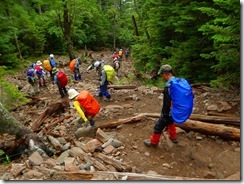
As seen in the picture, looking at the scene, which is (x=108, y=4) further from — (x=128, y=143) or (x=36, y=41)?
(x=128, y=143)

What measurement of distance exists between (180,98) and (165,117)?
2.37 feet

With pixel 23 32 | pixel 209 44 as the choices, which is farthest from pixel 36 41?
pixel 209 44

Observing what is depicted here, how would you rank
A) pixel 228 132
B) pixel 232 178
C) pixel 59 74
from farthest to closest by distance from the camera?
pixel 59 74 → pixel 228 132 → pixel 232 178

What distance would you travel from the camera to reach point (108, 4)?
2448 inches

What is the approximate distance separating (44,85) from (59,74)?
17.6 ft

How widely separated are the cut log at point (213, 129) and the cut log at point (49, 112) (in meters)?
5.63

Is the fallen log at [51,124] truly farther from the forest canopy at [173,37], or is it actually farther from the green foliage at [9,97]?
the forest canopy at [173,37]

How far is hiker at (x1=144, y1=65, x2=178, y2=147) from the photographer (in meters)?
6.29

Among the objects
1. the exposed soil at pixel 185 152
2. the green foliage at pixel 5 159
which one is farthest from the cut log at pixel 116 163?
the green foliage at pixel 5 159

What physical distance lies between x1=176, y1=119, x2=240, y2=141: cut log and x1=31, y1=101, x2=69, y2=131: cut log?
222 inches

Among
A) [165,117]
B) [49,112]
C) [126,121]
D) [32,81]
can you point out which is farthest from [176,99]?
[32,81]

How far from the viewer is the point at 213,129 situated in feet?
22.5

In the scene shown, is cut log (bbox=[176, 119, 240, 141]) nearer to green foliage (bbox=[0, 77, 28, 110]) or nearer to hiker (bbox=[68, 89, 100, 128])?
hiker (bbox=[68, 89, 100, 128])

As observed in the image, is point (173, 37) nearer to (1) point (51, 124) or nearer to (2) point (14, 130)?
(1) point (51, 124)
